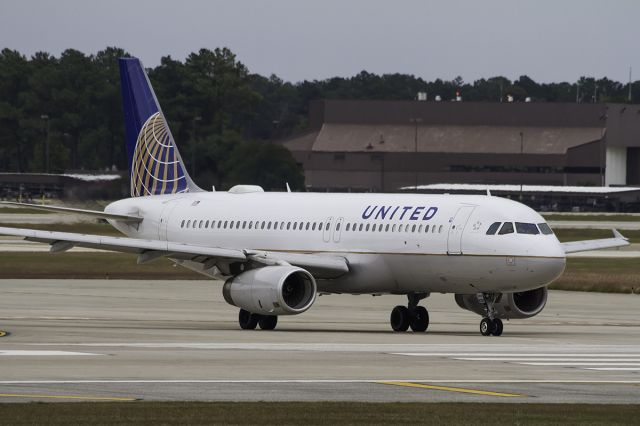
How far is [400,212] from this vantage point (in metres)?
41.6

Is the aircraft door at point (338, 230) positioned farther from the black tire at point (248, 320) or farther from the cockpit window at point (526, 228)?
the cockpit window at point (526, 228)

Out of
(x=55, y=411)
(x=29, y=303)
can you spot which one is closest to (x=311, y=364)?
(x=55, y=411)

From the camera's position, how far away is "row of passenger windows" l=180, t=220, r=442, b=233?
40969 mm

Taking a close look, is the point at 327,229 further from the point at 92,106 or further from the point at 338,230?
the point at 92,106

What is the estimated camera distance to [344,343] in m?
34.9

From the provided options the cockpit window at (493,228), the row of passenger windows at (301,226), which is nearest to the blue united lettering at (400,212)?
the row of passenger windows at (301,226)

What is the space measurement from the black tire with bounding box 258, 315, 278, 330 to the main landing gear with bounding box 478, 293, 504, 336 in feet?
18.0

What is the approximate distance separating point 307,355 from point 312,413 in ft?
30.6

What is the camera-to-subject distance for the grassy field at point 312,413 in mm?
21125

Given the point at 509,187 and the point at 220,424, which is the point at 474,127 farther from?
the point at 220,424

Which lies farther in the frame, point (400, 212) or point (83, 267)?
point (83, 267)

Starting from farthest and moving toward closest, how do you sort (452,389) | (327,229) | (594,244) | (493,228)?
1. (594,244)
2. (327,229)
3. (493,228)
4. (452,389)

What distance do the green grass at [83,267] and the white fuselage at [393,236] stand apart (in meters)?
19.6

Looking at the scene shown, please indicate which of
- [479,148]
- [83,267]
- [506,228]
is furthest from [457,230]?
[479,148]
